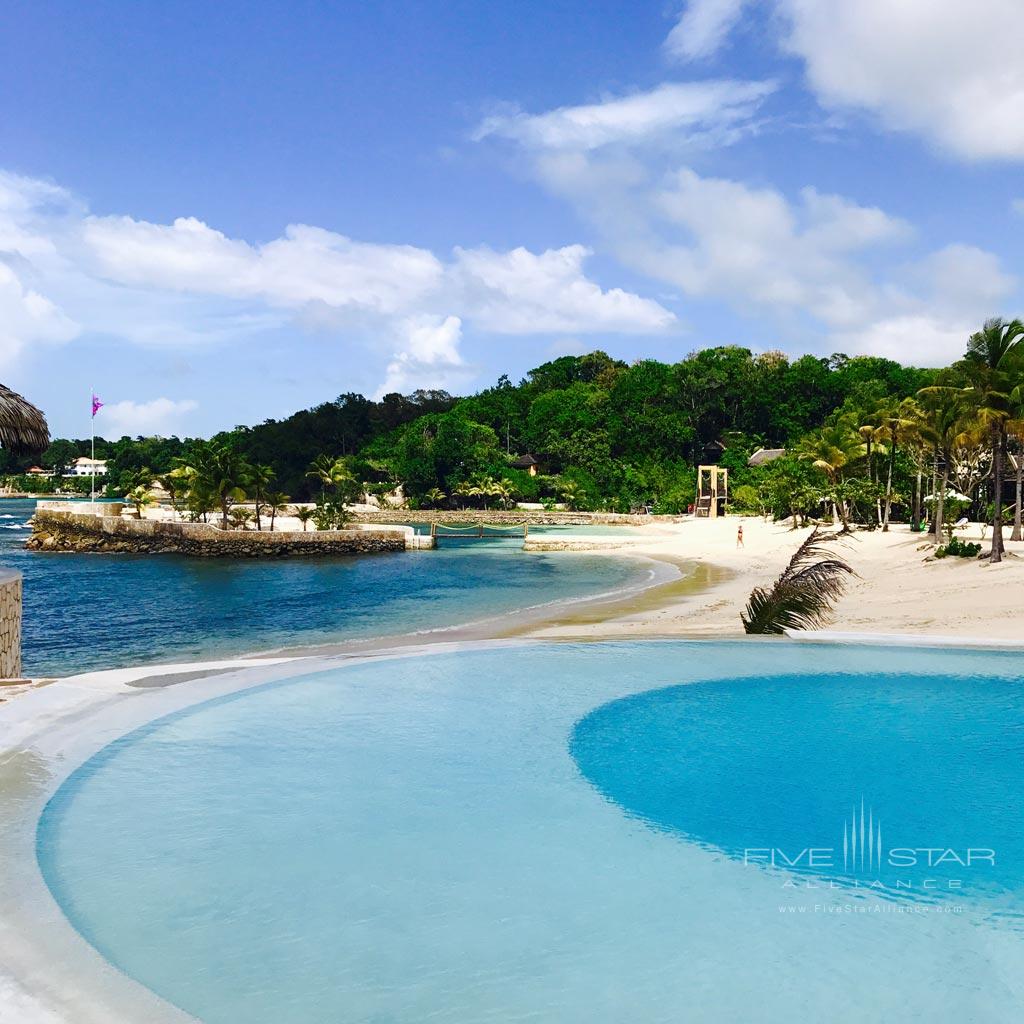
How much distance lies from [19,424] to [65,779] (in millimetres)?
8949

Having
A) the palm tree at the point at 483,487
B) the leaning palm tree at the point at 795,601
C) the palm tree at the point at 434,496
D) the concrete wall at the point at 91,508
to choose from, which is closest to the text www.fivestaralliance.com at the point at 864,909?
the leaning palm tree at the point at 795,601

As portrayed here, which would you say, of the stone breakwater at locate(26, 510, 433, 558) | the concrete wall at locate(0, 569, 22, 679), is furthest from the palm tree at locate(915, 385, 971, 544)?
the stone breakwater at locate(26, 510, 433, 558)

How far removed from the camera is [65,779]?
7672 mm

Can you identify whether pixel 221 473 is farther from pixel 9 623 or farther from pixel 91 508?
pixel 9 623

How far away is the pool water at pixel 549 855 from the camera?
16.5 feet

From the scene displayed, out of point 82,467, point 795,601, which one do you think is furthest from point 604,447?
point 82,467

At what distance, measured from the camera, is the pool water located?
16.5ft

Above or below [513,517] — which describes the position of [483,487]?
above

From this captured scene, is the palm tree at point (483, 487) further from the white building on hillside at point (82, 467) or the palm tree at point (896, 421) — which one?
the white building on hillside at point (82, 467)

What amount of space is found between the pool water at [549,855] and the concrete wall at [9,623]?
4.45m

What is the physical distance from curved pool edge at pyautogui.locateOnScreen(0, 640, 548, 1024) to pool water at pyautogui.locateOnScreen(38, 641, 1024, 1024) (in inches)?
9.3

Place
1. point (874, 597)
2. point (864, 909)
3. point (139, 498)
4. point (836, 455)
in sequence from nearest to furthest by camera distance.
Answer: point (864, 909), point (874, 597), point (836, 455), point (139, 498)

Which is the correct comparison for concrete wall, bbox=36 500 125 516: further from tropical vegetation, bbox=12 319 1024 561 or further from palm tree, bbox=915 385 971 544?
palm tree, bbox=915 385 971 544

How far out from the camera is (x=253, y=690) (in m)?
11.2
